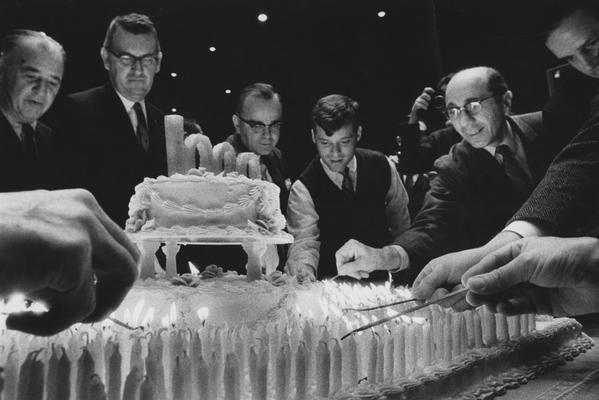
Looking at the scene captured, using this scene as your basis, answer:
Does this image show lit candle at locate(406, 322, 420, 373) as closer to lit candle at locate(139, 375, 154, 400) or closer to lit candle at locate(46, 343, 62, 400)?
lit candle at locate(139, 375, 154, 400)

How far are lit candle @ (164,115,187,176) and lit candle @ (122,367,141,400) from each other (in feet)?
7.55

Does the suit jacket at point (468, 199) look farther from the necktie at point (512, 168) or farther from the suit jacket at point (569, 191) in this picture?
the suit jacket at point (569, 191)

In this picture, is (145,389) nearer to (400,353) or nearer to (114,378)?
(114,378)

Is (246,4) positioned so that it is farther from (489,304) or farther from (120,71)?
(489,304)

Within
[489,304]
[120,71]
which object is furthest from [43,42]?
[489,304]

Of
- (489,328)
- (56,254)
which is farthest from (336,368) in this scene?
(56,254)

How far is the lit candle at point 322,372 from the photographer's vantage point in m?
2.24

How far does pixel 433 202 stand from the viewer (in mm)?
4992

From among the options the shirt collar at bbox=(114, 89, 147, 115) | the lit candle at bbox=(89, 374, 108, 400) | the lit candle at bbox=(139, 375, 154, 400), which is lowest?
the lit candle at bbox=(139, 375, 154, 400)

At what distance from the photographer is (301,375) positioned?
7.22ft

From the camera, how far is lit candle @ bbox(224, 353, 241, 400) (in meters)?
2.10

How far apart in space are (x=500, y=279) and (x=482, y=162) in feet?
9.43

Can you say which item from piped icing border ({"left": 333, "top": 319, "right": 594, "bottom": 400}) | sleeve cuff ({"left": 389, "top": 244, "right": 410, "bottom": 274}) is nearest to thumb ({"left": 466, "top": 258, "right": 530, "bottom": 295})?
piped icing border ({"left": 333, "top": 319, "right": 594, "bottom": 400})

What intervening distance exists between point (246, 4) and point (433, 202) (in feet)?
7.72
